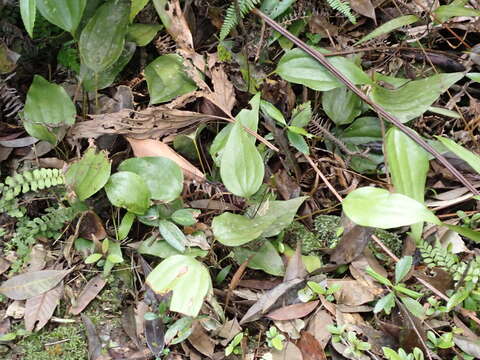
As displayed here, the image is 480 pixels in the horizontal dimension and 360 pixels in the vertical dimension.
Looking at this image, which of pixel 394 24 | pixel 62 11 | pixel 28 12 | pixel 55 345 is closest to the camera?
pixel 28 12

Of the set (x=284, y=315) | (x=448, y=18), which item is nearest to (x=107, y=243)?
(x=284, y=315)

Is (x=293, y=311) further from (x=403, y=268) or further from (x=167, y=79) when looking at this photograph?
(x=167, y=79)

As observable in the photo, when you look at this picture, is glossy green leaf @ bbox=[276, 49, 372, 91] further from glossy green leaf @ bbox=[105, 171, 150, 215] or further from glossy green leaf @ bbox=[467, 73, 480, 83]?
glossy green leaf @ bbox=[105, 171, 150, 215]

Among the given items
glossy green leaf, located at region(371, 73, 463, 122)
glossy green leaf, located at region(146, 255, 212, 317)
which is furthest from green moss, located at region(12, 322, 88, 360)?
glossy green leaf, located at region(371, 73, 463, 122)

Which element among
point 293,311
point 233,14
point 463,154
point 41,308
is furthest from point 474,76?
point 41,308

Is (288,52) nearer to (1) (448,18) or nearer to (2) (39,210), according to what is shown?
(1) (448,18)
